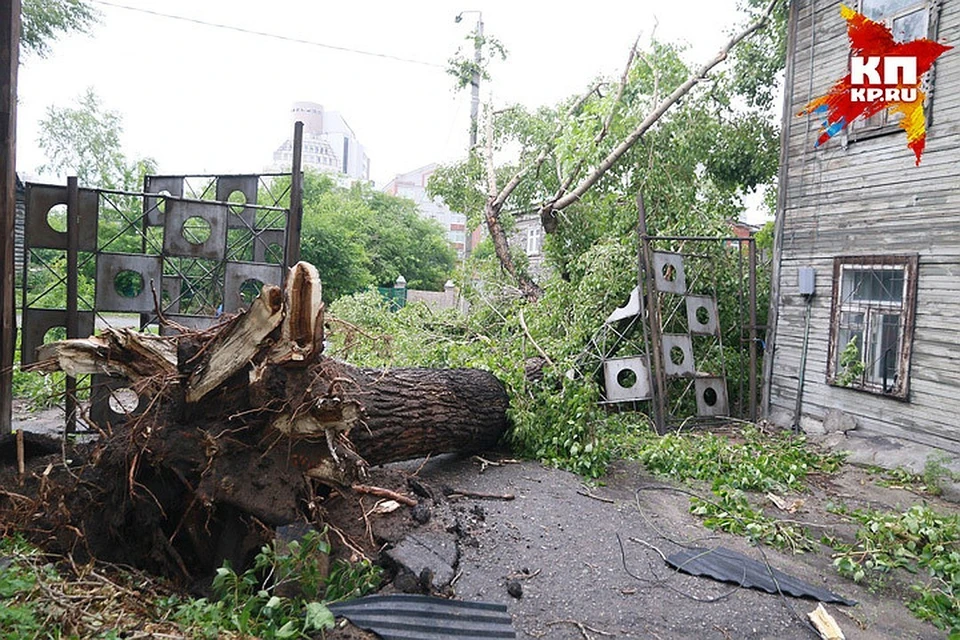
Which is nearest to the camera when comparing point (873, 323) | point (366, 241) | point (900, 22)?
point (900, 22)

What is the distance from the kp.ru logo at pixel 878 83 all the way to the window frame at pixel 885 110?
0.14ft

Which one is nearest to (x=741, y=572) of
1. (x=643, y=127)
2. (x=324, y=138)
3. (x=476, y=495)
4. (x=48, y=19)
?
(x=476, y=495)

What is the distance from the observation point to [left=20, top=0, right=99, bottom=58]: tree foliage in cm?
1569

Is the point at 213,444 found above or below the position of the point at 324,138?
below

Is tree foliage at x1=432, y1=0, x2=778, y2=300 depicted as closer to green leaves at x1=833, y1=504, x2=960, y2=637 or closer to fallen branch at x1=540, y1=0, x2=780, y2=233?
fallen branch at x1=540, y1=0, x2=780, y2=233

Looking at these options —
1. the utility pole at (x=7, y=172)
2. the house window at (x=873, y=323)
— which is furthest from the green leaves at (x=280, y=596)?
the house window at (x=873, y=323)

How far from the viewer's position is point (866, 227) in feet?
22.9

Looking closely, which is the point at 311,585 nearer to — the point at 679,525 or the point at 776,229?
the point at 679,525

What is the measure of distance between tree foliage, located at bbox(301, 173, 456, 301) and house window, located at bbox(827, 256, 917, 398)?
12.4 metres

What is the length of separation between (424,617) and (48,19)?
1963 cm

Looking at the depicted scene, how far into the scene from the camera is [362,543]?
A: 11.4ft

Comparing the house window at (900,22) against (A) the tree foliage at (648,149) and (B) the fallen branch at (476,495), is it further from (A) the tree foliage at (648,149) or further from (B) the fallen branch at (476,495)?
(B) the fallen branch at (476,495)

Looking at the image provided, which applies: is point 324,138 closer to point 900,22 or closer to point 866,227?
point 900,22

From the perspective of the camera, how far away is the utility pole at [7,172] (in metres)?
4.75
